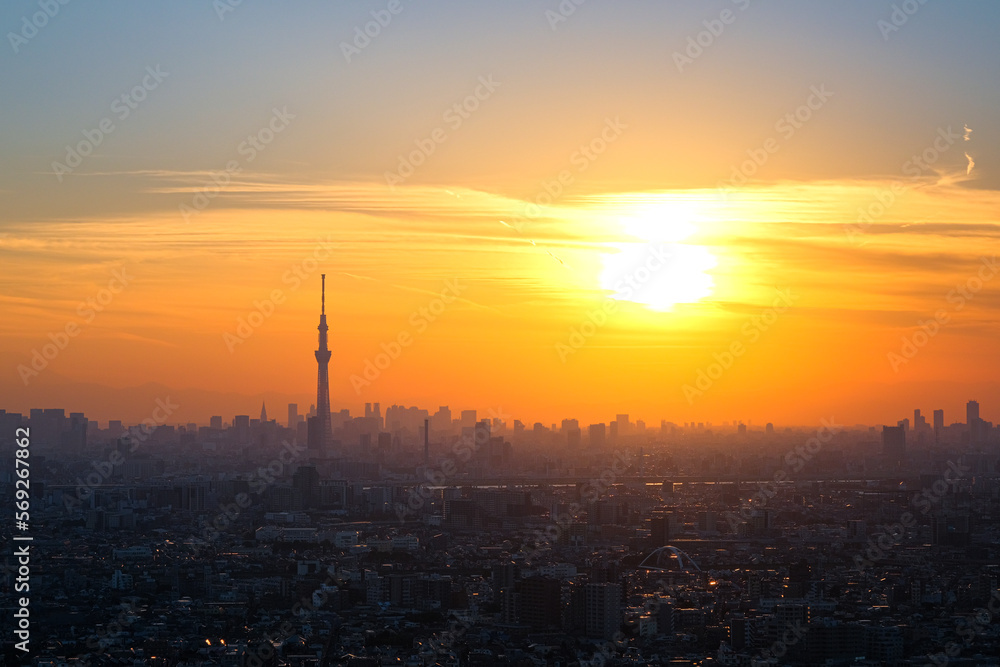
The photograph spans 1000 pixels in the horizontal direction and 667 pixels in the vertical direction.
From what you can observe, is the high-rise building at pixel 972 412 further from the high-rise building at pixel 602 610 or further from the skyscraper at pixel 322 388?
the high-rise building at pixel 602 610

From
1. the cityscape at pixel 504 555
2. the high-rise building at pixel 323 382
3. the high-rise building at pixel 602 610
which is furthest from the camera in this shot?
the high-rise building at pixel 323 382

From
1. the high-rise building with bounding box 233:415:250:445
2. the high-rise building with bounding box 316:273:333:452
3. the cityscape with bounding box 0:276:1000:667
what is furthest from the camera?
the high-rise building with bounding box 233:415:250:445

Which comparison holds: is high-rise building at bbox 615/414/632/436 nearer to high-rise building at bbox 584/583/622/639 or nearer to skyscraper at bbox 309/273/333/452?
skyscraper at bbox 309/273/333/452

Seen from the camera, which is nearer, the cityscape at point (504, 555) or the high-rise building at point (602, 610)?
the cityscape at point (504, 555)

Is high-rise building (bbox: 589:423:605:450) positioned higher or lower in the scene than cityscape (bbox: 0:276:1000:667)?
higher

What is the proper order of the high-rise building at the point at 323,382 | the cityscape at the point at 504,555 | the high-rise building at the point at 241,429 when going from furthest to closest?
the high-rise building at the point at 241,429 < the high-rise building at the point at 323,382 < the cityscape at the point at 504,555

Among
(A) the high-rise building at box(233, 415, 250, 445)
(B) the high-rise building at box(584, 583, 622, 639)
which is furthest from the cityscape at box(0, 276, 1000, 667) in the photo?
(A) the high-rise building at box(233, 415, 250, 445)

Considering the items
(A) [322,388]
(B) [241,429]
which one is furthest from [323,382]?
(B) [241,429]

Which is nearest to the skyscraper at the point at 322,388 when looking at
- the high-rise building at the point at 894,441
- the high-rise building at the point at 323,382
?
the high-rise building at the point at 323,382

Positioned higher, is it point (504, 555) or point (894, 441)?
point (894, 441)

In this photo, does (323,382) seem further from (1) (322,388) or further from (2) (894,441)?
(2) (894,441)
